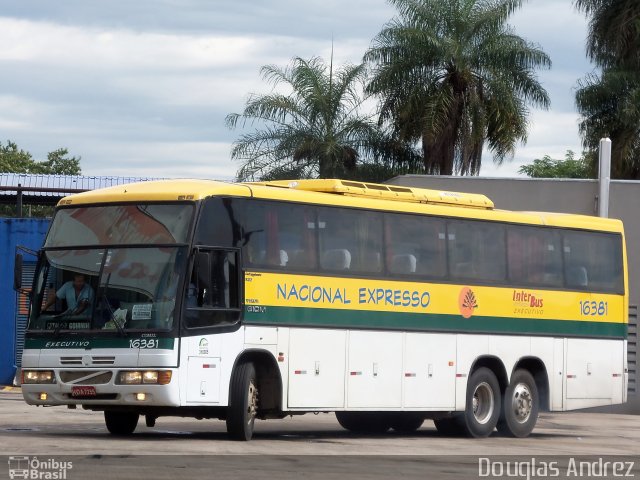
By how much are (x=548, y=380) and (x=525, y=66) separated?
928 inches

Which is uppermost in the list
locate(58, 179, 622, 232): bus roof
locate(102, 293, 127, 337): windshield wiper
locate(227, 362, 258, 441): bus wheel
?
locate(58, 179, 622, 232): bus roof

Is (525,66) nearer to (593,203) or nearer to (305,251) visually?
(593,203)

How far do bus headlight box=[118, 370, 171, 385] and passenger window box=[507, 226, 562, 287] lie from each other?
281 inches

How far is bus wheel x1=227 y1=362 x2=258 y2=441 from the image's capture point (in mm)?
17531

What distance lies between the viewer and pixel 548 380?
74.6 feet

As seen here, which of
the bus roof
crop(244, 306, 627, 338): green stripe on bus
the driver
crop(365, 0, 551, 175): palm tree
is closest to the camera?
the driver

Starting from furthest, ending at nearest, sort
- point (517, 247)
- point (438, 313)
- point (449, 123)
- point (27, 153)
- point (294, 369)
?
point (27, 153)
point (449, 123)
point (517, 247)
point (438, 313)
point (294, 369)

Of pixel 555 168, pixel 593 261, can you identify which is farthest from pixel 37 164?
pixel 593 261

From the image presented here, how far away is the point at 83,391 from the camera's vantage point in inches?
680

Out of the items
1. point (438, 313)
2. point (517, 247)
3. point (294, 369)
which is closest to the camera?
point (294, 369)

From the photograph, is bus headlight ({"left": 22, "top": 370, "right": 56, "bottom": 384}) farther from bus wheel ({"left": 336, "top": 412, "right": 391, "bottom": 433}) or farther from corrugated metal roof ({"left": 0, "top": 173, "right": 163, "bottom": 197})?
corrugated metal roof ({"left": 0, "top": 173, "right": 163, "bottom": 197})

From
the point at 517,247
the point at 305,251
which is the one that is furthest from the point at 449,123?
the point at 305,251

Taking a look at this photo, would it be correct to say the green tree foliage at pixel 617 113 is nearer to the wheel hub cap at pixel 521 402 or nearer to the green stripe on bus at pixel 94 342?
the wheel hub cap at pixel 521 402

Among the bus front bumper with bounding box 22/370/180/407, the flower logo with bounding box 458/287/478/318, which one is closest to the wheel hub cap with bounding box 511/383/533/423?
the flower logo with bounding box 458/287/478/318
